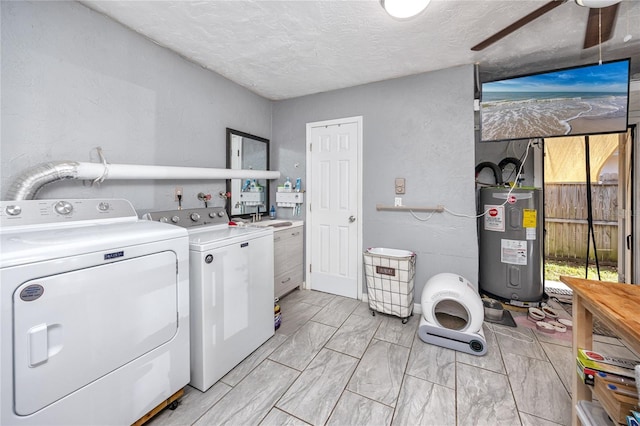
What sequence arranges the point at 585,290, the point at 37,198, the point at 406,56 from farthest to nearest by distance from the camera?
the point at 406,56 < the point at 37,198 < the point at 585,290

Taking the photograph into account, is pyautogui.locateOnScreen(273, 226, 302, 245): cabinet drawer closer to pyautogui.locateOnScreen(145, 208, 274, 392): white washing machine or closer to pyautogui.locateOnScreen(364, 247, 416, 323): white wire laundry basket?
pyautogui.locateOnScreen(145, 208, 274, 392): white washing machine

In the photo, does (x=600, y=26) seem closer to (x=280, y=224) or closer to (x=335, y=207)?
(x=335, y=207)

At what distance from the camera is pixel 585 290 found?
3.77 feet

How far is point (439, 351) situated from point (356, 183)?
1.90m

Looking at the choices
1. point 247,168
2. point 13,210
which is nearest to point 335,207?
point 247,168

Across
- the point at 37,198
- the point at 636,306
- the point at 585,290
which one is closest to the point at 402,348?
the point at 585,290

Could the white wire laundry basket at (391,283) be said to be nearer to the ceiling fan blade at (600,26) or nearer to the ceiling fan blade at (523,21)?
the ceiling fan blade at (523,21)

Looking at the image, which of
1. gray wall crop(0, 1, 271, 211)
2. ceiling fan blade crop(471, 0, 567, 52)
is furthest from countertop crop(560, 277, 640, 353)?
gray wall crop(0, 1, 271, 211)

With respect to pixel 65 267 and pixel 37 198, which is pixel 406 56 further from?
pixel 37 198

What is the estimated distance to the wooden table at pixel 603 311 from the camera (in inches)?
34.5

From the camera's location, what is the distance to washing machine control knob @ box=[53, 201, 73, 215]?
1466 millimetres

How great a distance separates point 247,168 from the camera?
313cm

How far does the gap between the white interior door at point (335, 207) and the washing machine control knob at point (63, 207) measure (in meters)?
2.31

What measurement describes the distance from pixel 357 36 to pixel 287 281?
8.74 feet
